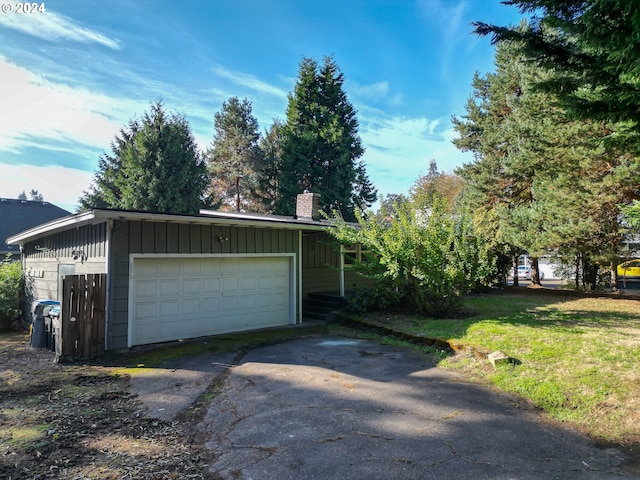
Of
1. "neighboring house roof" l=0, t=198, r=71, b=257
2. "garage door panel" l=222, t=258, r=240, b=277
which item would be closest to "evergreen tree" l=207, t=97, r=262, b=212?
"neighboring house roof" l=0, t=198, r=71, b=257

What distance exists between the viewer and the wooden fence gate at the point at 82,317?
603 cm

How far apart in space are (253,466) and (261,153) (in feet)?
89.4

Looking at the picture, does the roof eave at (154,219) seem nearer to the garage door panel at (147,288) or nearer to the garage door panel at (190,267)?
the garage door panel at (190,267)

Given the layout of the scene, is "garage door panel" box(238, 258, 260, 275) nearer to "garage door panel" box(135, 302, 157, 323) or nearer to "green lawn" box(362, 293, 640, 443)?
"garage door panel" box(135, 302, 157, 323)

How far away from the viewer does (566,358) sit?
538 cm

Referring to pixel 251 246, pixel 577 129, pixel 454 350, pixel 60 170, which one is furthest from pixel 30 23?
pixel 60 170

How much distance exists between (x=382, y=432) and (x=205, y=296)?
558cm

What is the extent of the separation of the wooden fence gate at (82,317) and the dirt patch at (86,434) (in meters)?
0.68

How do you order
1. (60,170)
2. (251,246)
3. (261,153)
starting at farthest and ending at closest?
1. (261,153)
2. (60,170)
3. (251,246)

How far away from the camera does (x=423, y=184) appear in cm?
3844

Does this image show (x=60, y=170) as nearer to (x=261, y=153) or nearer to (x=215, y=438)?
(x=261, y=153)
